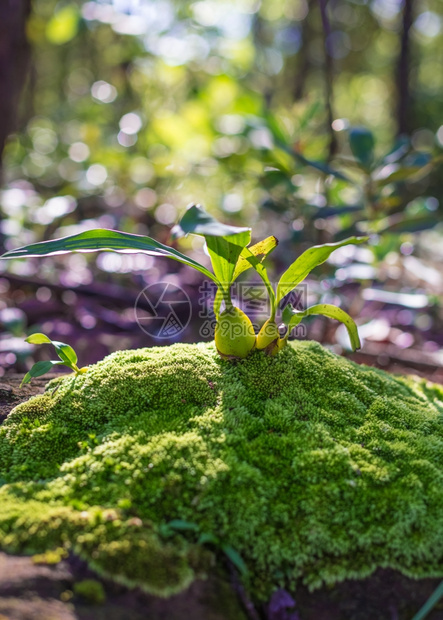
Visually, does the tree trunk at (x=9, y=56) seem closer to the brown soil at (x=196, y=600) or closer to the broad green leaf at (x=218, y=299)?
the broad green leaf at (x=218, y=299)

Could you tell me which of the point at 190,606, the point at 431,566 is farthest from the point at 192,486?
the point at 431,566

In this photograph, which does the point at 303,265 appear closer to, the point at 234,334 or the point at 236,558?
the point at 234,334

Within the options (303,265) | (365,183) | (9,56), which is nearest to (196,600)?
(303,265)

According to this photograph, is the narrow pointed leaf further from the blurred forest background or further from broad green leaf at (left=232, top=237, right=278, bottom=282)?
the blurred forest background

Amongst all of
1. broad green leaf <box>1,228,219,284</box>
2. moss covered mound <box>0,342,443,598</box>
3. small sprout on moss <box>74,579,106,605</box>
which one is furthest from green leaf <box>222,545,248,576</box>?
broad green leaf <box>1,228,219,284</box>

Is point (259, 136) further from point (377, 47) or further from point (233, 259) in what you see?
point (377, 47)

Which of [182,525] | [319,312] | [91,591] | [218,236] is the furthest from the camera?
[319,312]

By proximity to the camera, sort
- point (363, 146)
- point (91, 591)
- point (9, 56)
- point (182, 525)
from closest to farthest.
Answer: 1. point (91, 591)
2. point (182, 525)
3. point (363, 146)
4. point (9, 56)
